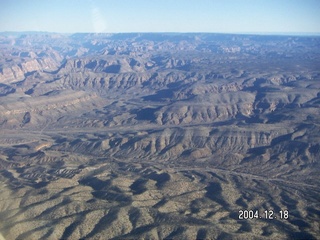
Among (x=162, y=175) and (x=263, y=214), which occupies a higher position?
(x=263, y=214)

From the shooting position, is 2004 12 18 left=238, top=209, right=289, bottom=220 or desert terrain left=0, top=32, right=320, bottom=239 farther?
2004 12 18 left=238, top=209, right=289, bottom=220

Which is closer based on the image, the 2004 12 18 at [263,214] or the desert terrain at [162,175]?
the desert terrain at [162,175]

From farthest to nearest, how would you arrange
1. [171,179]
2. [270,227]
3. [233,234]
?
[171,179], [270,227], [233,234]

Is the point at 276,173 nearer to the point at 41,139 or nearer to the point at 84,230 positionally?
the point at 84,230

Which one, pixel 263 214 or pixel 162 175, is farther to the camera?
pixel 162 175

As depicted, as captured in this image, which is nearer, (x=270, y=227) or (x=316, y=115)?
(x=270, y=227)

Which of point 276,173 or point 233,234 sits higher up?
point 233,234

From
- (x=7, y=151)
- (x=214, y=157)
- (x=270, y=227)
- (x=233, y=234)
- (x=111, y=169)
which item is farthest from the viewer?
(x=7, y=151)

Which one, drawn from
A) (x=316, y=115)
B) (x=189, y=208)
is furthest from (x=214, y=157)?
(x=316, y=115)
